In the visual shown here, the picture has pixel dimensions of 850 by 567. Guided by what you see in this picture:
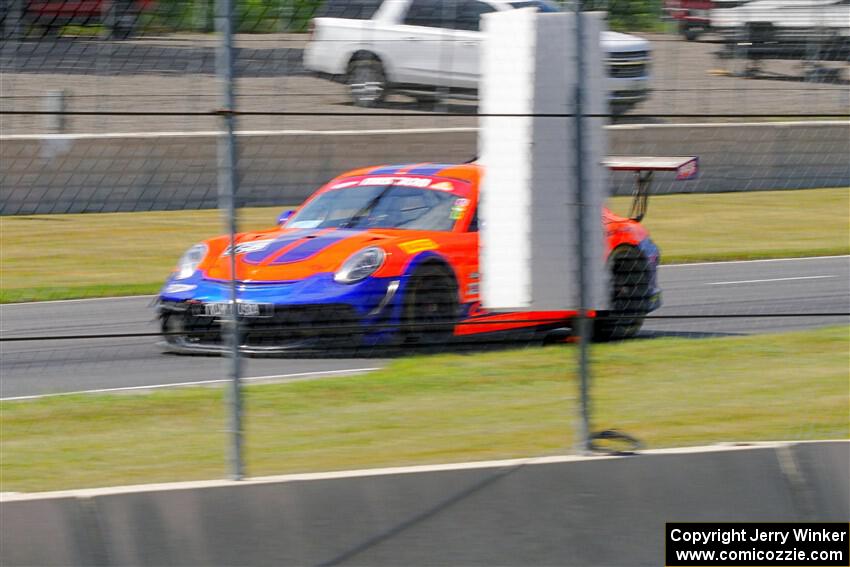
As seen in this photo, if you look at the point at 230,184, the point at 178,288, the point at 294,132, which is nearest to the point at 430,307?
the point at 294,132

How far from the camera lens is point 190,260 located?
772 cm

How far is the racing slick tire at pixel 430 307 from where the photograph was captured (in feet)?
19.8

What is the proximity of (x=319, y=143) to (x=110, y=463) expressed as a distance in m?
1.96

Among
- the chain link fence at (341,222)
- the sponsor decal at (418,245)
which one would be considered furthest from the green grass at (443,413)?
the sponsor decal at (418,245)

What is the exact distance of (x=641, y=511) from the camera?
13.8 feet

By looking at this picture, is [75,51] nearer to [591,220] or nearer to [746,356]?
[591,220]

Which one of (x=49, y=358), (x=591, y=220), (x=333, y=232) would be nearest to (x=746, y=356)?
(x=333, y=232)

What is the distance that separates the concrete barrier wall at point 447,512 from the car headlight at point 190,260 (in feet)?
12.3

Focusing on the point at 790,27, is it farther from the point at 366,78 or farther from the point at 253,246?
the point at 253,246

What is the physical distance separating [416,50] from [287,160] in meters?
1.36

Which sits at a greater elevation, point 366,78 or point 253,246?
point 366,78

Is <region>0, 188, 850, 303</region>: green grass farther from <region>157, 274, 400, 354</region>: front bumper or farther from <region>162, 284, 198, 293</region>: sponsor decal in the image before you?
<region>157, 274, 400, 354</region>: front bumper

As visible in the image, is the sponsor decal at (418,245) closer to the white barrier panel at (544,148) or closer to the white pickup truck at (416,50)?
the white pickup truck at (416,50)

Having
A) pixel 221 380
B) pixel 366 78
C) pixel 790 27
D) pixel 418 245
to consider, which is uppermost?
pixel 790 27
